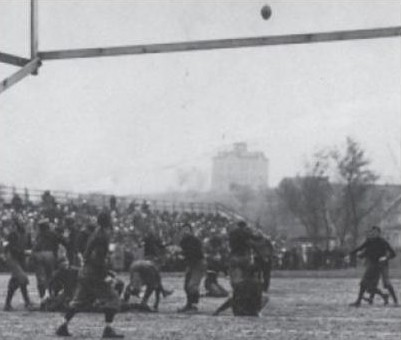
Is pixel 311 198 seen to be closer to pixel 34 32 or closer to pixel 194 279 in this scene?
pixel 194 279

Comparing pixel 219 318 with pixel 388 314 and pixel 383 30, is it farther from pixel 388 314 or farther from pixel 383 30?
pixel 383 30

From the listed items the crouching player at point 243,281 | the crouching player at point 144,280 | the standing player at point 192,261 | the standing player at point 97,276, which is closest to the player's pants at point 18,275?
the crouching player at point 144,280

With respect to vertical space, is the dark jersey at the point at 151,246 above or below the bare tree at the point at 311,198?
below

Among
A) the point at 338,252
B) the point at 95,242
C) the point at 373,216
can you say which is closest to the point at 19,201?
the point at 338,252

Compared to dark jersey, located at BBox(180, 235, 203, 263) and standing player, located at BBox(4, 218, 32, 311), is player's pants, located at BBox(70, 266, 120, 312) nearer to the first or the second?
standing player, located at BBox(4, 218, 32, 311)

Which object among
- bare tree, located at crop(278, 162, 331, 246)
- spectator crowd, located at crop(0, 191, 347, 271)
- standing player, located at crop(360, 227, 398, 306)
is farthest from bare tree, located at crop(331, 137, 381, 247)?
standing player, located at crop(360, 227, 398, 306)

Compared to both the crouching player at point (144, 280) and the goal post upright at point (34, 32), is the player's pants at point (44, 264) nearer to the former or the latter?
the crouching player at point (144, 280)
